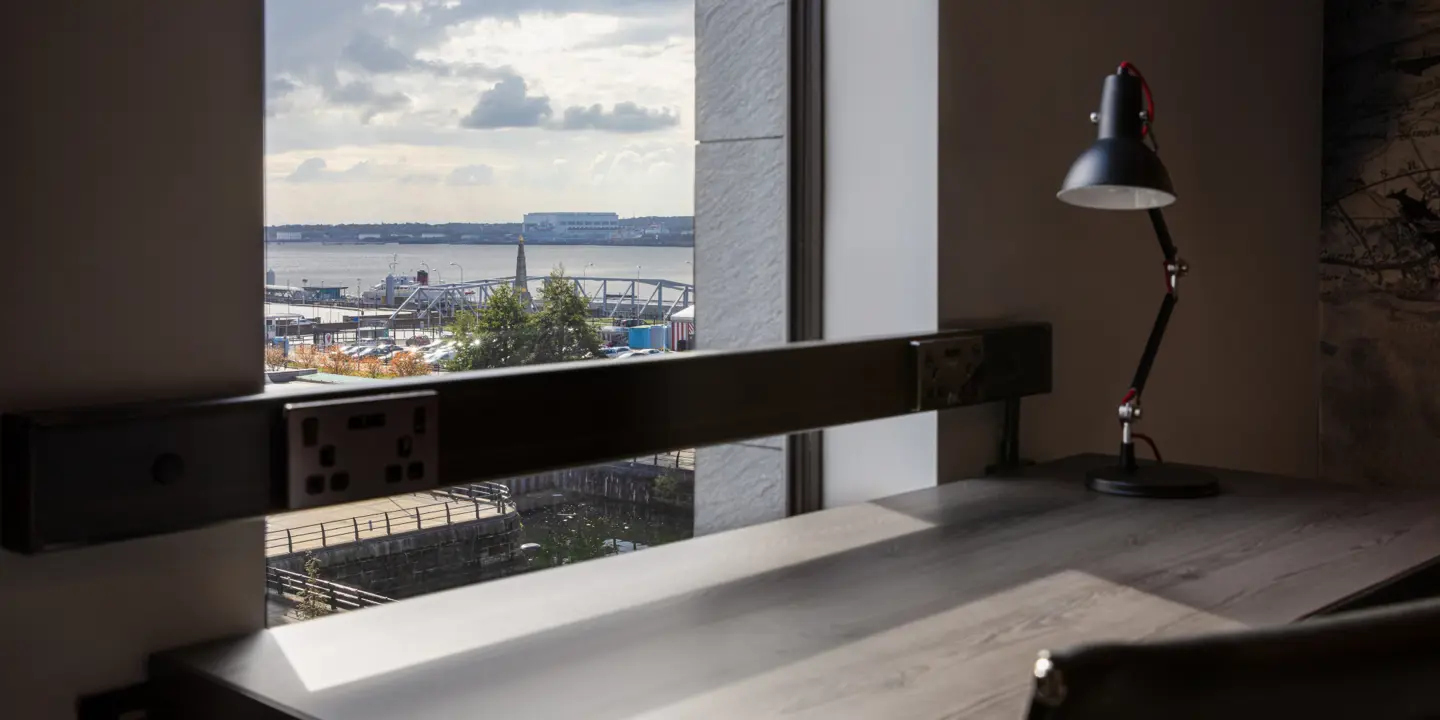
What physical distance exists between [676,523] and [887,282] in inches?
20.0

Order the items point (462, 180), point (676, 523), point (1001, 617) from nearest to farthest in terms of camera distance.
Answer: point (1001, 617)
point (462, 180)
point (676, 523)

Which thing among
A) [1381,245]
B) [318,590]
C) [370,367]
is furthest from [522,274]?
[1381,245]

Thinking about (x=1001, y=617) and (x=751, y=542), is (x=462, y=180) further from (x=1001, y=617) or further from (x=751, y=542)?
(x=1001, y=617)

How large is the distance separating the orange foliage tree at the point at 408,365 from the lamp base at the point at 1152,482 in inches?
38.8

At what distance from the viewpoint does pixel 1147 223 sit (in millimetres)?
2473

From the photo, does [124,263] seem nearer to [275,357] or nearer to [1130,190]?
[275,357]

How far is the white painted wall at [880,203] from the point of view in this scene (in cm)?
199

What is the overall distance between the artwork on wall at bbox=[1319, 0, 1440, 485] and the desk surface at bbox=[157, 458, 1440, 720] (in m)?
1.13

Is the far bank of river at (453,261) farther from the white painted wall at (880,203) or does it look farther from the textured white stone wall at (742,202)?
the white painted wall at (880,203)


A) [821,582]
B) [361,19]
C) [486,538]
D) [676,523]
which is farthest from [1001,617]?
[361,19]

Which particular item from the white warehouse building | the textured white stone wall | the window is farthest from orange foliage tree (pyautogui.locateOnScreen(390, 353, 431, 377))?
the textured white stone wall

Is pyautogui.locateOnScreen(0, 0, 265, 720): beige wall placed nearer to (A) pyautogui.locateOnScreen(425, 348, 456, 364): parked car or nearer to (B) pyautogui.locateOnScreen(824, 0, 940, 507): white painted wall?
(A) pyautogui.locateOnScreen(425, 348, 456, 364): parked car

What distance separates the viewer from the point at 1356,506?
181cm

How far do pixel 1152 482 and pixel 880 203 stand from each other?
0.59 meters
